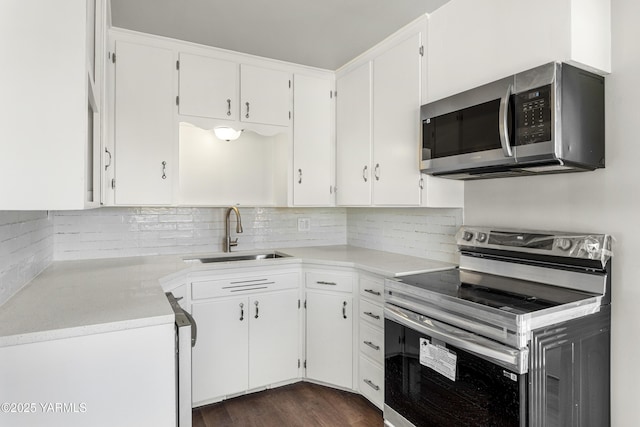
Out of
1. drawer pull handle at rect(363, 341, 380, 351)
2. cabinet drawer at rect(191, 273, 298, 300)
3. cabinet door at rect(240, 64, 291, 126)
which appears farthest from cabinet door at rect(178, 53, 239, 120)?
drawer pull handle at rect(363, 341, 380, 351)

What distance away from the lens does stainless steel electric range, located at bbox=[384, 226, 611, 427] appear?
4.22ft

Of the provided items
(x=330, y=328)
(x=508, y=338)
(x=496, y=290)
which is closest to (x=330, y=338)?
(x=330, y=328)

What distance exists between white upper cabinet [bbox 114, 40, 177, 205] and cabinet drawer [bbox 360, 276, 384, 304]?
1386 mm

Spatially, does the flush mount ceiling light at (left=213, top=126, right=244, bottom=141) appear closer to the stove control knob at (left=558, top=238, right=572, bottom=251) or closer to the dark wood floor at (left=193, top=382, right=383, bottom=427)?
the dark wood floor at (left=193, top=382, right=383, bottom=427)

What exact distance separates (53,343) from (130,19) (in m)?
1.87

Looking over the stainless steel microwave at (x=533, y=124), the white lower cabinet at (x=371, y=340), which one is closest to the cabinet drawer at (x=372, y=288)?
the white lower cabinet at (x=371, y=340)

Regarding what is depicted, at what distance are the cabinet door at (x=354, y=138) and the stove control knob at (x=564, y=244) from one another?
121 centimetres

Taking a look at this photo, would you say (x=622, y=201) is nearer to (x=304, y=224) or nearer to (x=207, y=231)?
(x=304, y=224)

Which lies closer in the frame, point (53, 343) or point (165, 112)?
point (53, 343)

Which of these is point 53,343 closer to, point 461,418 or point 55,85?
point 55,85

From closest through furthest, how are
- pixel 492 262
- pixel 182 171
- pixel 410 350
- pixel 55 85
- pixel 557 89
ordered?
pixel 55 85
pixel 557 89
pixel 410 350
pixel 492 262
pixel 182 171

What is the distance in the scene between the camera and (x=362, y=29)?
2229 mm

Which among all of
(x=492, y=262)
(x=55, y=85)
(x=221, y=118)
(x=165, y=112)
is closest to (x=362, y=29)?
(x=221, y=118)

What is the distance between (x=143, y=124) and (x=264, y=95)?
0.86 metres
